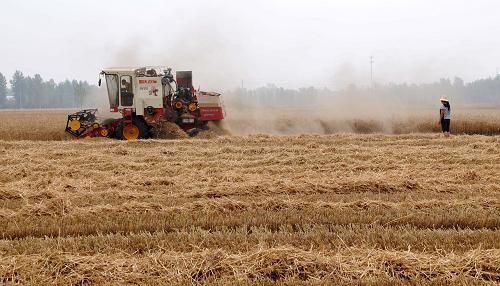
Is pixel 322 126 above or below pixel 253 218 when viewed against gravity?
above

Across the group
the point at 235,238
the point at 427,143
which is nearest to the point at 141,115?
the point at 427,143

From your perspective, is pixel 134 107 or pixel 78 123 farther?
pixel 134 107

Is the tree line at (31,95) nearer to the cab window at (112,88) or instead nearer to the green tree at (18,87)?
the green tree at (18,87)

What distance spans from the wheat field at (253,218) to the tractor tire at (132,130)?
5719 mm

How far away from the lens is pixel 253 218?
19.1ft

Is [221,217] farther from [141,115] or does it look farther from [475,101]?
[475,101]

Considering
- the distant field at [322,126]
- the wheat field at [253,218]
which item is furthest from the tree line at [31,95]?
the wheat field at [253,218]

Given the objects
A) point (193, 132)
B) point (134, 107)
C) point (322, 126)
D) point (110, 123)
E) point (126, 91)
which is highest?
point (126, 91)

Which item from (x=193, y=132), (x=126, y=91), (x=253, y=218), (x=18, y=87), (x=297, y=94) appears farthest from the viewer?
(x=18, y=87)

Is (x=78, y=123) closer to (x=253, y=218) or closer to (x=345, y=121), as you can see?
(x=253, y=218)

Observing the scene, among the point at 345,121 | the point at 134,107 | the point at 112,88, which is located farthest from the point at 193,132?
the point at 345,121

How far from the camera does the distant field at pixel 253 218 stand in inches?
159

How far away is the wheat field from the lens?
4039 mm

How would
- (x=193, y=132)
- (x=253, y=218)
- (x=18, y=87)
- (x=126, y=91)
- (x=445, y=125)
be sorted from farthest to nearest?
(x=18, y=87) < (x=193, y=132) < (x=126, y=91) < (x=445, y=125) < (x=253, y=218)
